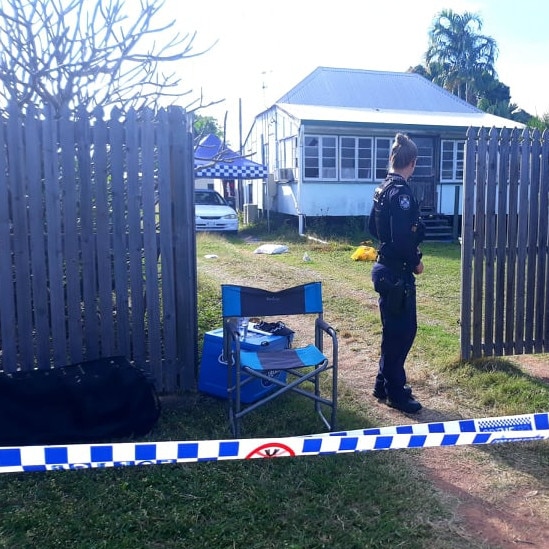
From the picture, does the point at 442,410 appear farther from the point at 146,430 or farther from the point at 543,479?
the point at 146,430

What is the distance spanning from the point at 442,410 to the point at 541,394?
840 mm

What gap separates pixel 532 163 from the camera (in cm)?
545

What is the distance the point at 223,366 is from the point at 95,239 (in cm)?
134

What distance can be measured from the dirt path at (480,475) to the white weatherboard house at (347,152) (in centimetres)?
1374

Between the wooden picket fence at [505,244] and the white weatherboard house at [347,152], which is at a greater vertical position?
the white weatherboard house at [347,152]

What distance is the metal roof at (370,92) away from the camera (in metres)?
22.9

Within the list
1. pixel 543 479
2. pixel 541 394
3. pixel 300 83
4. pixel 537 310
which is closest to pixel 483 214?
pixel 537 310

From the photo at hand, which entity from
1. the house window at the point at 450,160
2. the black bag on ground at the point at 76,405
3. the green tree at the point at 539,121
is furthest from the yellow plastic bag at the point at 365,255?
the green tree at the point at 539,121

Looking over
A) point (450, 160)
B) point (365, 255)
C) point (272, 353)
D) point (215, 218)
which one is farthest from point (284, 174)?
point (272, 353)

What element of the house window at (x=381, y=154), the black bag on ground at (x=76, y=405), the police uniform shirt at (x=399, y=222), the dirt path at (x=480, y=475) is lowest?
the dirt path at (x=480, y=475)

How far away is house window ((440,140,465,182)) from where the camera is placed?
19.9m

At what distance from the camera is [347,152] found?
1928cm

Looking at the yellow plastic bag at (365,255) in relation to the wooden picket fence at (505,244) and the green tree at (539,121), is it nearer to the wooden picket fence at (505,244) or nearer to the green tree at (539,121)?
the wooden picket fence at (505,244)

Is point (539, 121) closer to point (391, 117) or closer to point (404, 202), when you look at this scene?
point (391, 117)
